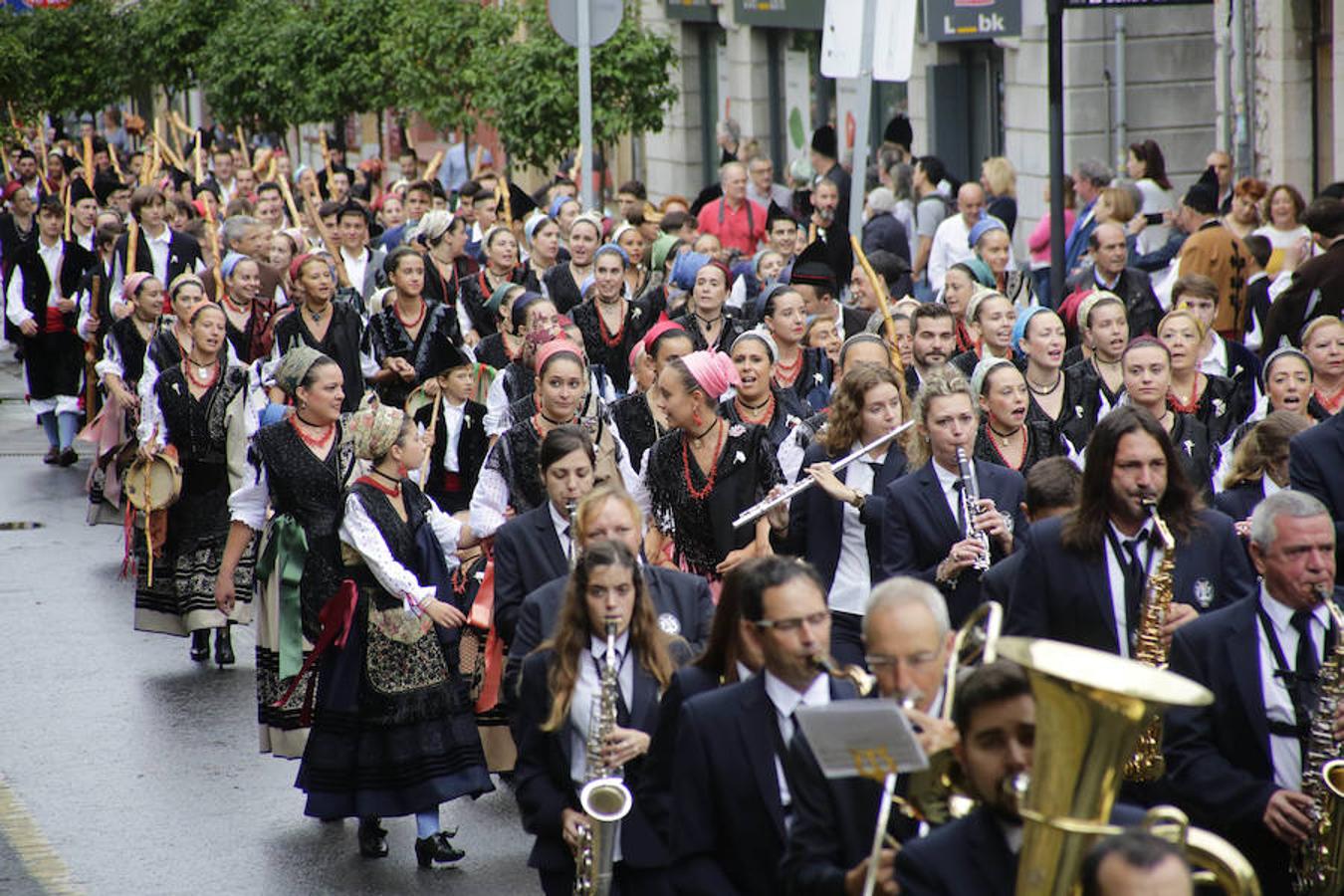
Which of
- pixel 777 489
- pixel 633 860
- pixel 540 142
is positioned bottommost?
pixel 633 860

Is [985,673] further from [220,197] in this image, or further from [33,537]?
[220,197]

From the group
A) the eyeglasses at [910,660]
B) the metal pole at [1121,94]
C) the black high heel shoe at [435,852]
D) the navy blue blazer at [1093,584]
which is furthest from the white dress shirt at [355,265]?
the eyeglasses at [910,660]

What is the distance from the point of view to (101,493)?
640 inches

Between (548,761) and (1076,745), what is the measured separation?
2.61 m

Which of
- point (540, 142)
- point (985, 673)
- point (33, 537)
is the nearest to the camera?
point (985, 673)

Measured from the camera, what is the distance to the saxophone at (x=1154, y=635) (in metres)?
6.65

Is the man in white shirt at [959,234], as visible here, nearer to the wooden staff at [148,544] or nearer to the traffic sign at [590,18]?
the traffic sign at [590,18]

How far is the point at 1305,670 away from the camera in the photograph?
6.10m

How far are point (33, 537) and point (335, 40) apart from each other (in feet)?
57.8

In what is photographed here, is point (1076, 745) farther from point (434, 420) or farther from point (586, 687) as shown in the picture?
point (434, 420)

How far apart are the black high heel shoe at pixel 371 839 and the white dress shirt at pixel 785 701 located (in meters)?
4.03

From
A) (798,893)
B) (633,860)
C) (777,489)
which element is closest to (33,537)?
(777,489)

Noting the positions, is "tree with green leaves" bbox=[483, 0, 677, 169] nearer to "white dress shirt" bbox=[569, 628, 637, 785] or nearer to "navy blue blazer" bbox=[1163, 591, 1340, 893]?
"white dress shirt" bbox=[569, 628, 637, 785]

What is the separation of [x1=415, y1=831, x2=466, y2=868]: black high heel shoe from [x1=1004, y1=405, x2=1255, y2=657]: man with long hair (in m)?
2.97
